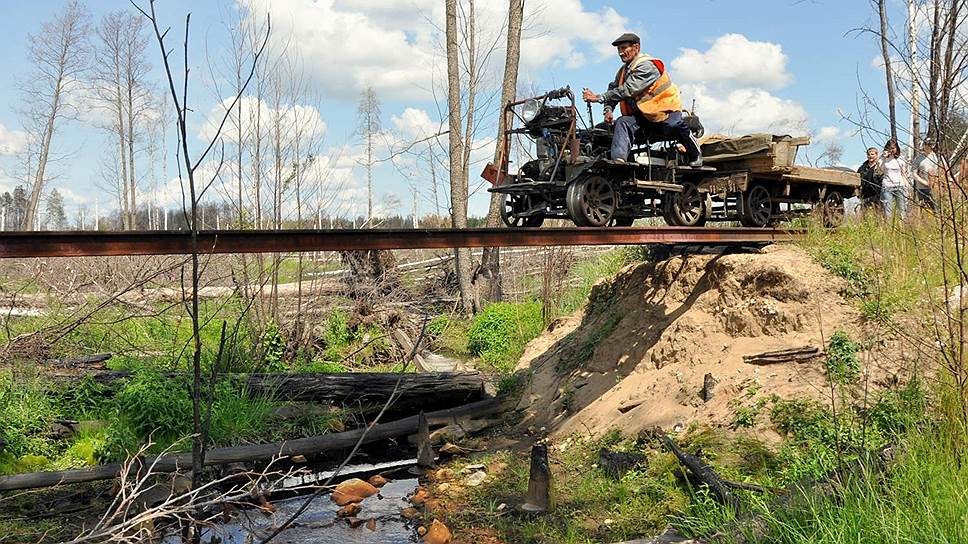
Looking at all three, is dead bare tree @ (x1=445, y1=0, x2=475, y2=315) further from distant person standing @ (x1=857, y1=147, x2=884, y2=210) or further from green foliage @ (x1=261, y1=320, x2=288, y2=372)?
distant person standing @ (x1=857, y1=147, x2=884, y2=210)

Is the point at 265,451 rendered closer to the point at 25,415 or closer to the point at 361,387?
the point at 361,387

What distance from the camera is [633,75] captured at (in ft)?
27.4

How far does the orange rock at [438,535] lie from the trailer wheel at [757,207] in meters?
5.59

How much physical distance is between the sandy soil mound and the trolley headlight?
99.2 inches

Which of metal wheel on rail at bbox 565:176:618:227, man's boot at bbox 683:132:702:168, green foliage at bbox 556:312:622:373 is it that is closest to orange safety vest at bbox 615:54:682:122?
man's boot at bbox 683:132:702:168

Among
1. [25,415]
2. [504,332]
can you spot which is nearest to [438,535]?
[25,415]

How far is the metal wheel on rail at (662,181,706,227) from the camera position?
9.14 m

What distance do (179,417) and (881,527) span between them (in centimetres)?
719

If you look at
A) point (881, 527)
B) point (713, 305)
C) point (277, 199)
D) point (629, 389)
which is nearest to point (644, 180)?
point (713, 305)

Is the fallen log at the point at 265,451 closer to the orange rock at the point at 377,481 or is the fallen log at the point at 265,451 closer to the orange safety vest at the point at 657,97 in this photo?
the orange rock at the point at 377,481

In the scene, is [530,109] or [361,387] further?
[361,387]

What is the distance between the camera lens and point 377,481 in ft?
26.1

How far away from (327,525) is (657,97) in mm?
5715

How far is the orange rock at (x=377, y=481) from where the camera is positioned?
792 centimetres
